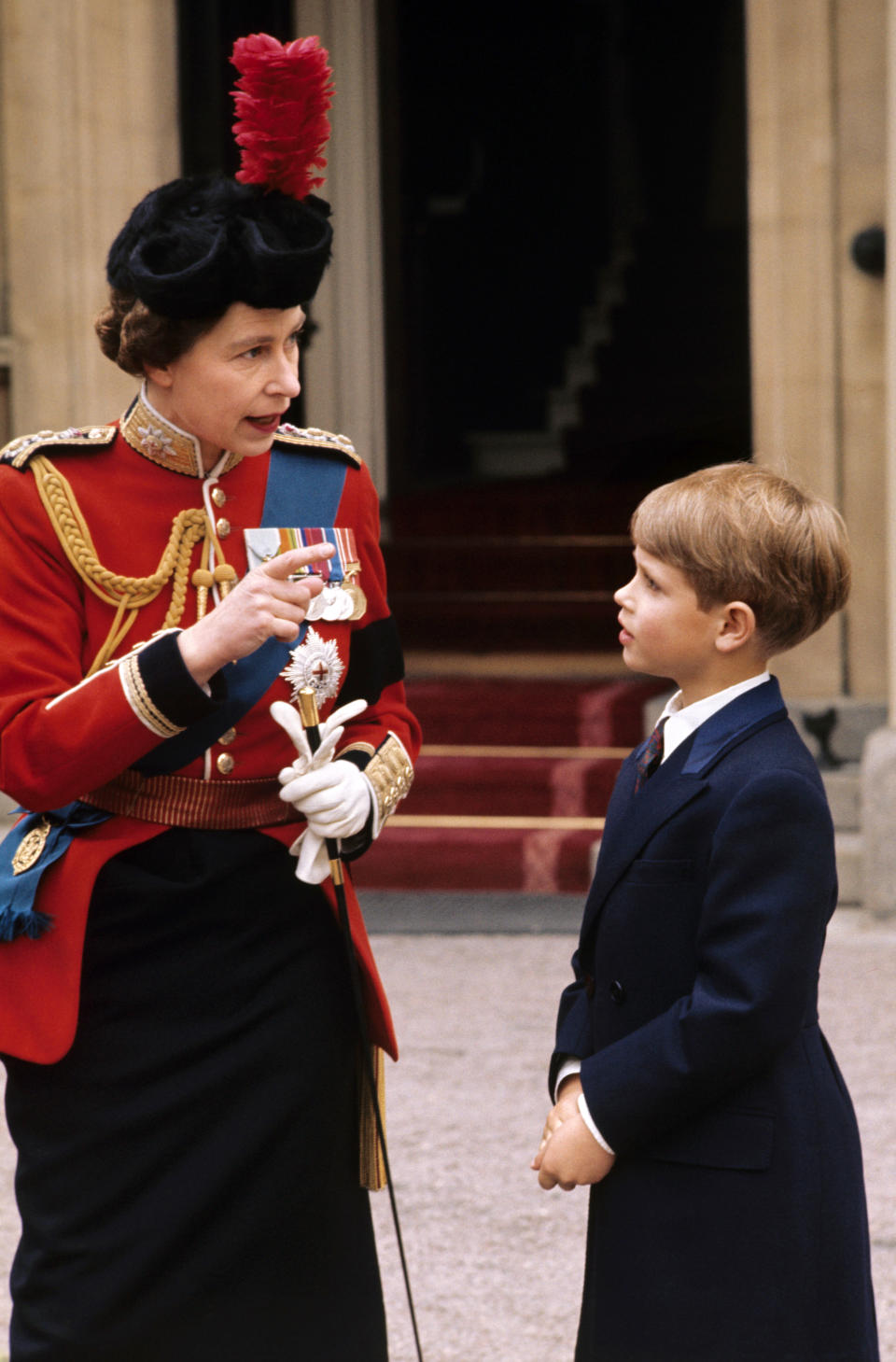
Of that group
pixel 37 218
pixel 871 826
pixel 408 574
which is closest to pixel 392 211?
pixel 408 574

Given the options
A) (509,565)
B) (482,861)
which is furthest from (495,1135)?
(509,565)

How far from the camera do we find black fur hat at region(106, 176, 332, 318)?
190cm

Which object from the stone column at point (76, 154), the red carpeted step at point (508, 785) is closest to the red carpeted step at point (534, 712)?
the red carpeted step at point (508, 785)

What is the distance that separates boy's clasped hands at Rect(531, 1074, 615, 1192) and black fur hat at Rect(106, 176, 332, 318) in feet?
3.02

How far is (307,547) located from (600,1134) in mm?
689

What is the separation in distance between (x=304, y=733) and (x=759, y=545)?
20.9 inches

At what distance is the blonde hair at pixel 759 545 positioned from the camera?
1.85 m

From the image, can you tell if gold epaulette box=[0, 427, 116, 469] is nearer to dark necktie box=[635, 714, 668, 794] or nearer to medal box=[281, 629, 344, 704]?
medal box=[281, 629, 344, 704]

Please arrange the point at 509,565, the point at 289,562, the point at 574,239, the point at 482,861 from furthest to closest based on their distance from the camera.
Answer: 1. the point at 574,239
2. the point at 509,565
3. the point at 482,861
4. the point at 289,562

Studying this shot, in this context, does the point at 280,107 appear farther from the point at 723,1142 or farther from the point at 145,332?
the point at 723,1142

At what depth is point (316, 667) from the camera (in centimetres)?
211

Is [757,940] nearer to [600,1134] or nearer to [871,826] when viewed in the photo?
[600,1134]

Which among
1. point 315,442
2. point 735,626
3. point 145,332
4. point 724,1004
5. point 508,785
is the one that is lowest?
point 508,785

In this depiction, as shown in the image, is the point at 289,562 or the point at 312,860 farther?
the point at 312,860
